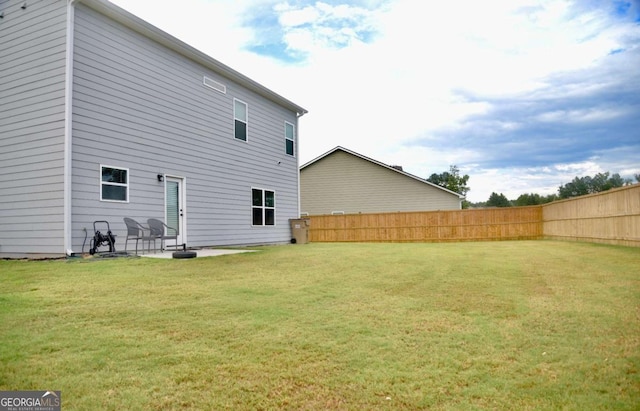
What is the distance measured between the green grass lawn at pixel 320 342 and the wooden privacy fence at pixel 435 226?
13.7m

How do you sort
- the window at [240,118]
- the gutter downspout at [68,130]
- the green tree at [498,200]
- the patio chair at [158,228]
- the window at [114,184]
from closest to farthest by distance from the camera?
the gutter downspout at [68,130], the window at [114,184], the patio chair at [158,228], the window at [240,118], the green tree at [498,200]

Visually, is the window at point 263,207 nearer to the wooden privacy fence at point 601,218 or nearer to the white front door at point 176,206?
the white front door at point 176,206

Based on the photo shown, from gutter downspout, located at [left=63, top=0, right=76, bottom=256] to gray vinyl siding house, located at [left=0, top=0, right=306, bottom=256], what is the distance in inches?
0.8

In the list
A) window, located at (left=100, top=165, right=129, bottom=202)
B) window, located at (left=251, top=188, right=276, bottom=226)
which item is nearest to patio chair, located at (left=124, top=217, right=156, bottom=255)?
window, located at (left=100, top=165, right=129, bottom=202)

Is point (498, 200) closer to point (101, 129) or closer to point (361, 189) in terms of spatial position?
point (361, 189)

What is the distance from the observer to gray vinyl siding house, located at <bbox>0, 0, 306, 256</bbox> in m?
8.40

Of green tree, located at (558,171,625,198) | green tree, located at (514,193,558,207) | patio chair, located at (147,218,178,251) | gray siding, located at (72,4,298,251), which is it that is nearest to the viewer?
gray siding, located at (72,4,298,251)

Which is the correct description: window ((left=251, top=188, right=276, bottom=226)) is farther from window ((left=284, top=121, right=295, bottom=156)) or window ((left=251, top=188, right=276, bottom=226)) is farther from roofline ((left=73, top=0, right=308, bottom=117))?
roofline ((left=73, top=0, right=308, bottom=117))

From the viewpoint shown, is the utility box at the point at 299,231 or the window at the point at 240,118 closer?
the window at the point at 240,118

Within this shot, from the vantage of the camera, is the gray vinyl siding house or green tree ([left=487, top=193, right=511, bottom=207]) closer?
the gray vinyl siding house

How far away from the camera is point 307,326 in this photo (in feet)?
11.6

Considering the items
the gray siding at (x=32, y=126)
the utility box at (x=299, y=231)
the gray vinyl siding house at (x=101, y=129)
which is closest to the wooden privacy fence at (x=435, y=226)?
the utility box at (x=299, y=231)

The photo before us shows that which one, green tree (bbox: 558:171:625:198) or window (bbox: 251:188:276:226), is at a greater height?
green tree (bbox: 558:171:625:198)

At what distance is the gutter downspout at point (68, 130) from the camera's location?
8.12 m
